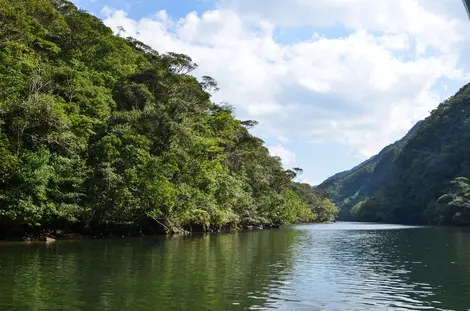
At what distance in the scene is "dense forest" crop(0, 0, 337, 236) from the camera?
3541cm

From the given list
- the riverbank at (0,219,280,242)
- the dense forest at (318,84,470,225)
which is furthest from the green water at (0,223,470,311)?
the dense forest at (318,84,470,225)

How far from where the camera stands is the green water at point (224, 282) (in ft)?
46.2

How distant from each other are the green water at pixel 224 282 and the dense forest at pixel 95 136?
10.4 m

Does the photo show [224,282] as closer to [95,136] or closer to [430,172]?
[95,136]

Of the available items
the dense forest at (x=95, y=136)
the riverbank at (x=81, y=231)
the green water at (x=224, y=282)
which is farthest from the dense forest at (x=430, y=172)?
the green water at (x=224, y=282)

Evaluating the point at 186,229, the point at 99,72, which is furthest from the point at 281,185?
the point at 99,72

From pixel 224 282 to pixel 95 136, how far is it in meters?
30.7

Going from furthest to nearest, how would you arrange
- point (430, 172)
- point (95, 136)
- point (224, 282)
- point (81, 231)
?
point (430, 172)
point (95, 136)
point (81, 231)
point (224, 282)

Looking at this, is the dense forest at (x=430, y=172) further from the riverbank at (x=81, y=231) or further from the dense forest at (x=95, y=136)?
the riverbank at (x=81, y=231)

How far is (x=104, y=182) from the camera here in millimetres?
41125

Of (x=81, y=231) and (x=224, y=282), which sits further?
(x=81, y=231)

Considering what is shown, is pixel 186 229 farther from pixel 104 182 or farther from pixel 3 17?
pixel 3 17

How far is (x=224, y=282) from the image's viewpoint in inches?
710

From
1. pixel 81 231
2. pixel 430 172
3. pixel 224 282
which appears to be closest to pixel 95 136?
pixel 81 231
